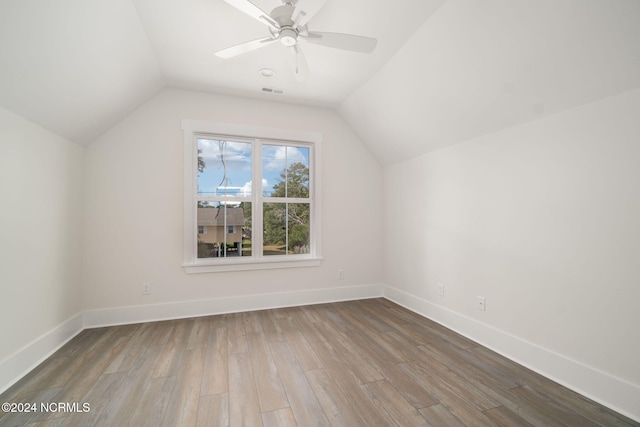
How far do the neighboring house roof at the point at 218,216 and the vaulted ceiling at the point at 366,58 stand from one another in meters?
1.36

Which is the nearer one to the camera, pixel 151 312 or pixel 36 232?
pixel 36 232

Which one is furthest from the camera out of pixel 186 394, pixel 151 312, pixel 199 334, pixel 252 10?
pixel 151 312

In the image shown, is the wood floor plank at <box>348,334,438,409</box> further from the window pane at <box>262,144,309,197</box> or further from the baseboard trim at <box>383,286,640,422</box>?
the window pane at <box>262,144,309,197</box>

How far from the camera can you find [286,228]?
383 cm

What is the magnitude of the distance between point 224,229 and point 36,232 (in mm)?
Result: 1681

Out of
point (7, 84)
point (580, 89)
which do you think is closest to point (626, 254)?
point (580, 89)

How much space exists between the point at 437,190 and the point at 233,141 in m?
2.59

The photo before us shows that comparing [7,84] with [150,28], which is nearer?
[7,84]

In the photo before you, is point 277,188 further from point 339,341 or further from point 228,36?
point 339,341

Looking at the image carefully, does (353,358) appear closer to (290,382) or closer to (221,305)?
(290,382)

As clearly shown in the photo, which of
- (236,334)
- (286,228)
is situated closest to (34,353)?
(236,334)

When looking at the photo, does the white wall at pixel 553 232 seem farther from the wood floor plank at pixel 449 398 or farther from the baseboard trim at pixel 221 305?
the baseboard trim at pixel 221 305

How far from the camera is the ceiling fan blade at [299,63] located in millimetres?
2163

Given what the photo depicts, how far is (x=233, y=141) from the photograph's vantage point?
3.62m
